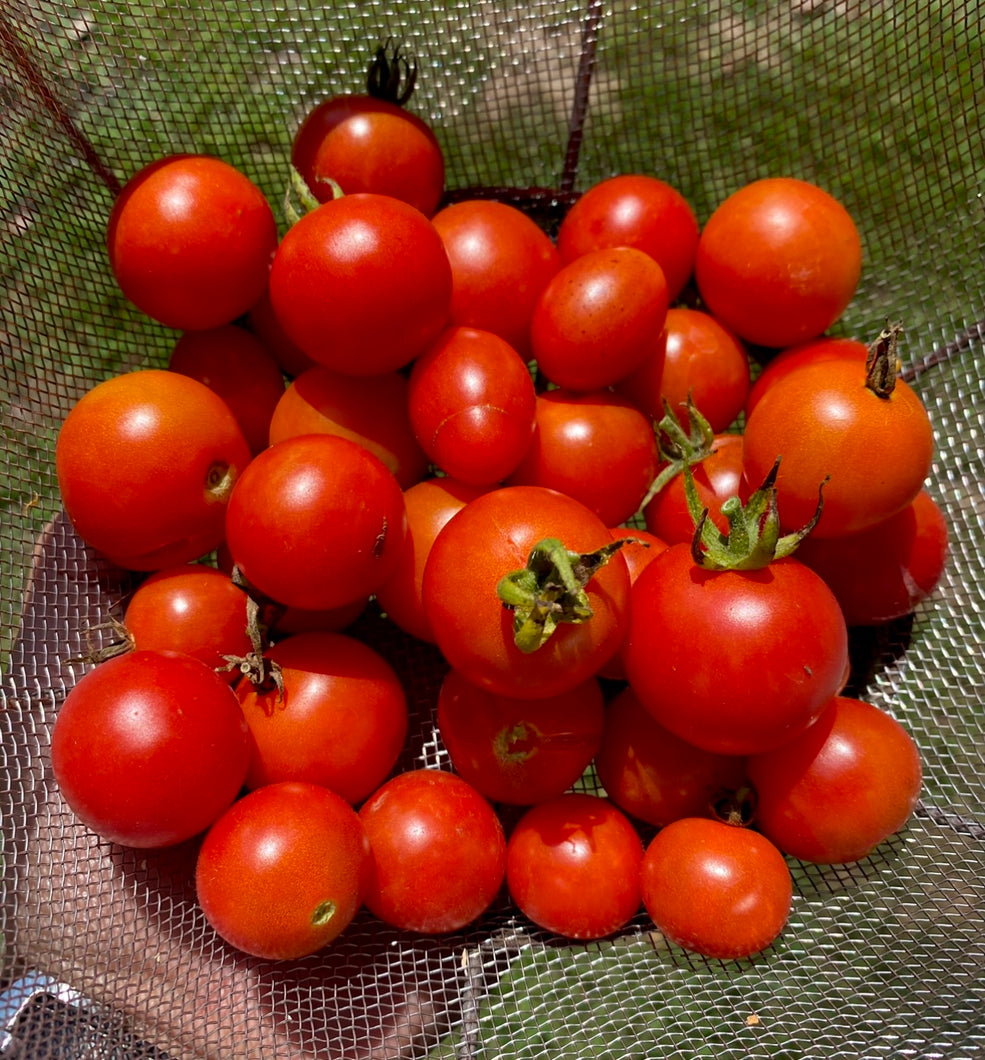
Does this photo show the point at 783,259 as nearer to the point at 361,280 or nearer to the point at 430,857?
the point at 361,280

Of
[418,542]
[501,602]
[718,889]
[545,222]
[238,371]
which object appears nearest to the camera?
[501,602]

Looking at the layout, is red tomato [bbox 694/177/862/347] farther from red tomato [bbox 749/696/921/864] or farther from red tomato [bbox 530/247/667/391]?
red tomato [bbox 749/696/921/864]

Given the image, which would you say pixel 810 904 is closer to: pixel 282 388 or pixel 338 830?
pixel 338 830

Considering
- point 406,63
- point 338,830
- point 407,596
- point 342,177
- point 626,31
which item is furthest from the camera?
point 626,31

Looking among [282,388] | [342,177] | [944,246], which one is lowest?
[282,388]

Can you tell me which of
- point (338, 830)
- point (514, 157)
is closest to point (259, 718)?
point (338, 830)

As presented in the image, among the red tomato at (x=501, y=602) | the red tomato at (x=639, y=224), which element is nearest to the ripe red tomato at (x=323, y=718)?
the red tomato at (x=501, y=602)

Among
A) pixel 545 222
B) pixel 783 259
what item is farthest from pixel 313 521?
pixel 545 222

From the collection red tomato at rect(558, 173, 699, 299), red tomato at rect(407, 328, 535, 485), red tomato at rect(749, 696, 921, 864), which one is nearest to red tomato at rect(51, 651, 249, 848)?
red tomato at rect(407, 328, 535, 485)
